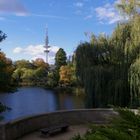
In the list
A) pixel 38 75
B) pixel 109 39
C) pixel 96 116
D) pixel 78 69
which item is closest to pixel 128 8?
pixel 109 39

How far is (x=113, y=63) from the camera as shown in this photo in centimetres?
1841

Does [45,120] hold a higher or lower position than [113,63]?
lower

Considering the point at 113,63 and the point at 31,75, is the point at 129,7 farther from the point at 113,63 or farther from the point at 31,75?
the point at 31,75

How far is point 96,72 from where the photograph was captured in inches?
709

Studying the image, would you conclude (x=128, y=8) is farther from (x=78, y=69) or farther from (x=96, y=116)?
(x=96, y=116)

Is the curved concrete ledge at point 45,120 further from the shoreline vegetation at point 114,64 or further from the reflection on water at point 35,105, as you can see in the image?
the reflection on water at point 35,105

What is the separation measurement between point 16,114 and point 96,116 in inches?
507

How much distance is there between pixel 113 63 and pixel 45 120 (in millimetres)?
6829

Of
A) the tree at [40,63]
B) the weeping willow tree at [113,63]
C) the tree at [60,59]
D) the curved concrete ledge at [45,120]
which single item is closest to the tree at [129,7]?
the weeping willow tree at [113,63]

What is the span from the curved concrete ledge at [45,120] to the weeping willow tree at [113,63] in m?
3.47

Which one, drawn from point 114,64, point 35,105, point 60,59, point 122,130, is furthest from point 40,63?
point 122,130

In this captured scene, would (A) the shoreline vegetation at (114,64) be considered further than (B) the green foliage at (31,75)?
No

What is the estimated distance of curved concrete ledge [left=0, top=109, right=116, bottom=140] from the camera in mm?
10703

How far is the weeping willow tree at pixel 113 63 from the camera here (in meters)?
17.3
